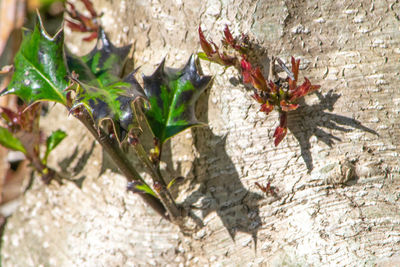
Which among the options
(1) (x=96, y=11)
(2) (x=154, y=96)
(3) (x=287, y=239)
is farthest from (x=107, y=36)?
(3) (x=287, y=239)

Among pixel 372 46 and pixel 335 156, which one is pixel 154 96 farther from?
pixel 372 46

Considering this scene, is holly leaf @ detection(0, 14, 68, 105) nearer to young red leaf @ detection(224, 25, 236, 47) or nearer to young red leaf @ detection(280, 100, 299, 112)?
young red leaf @ detection(224, 25, 236, 47)

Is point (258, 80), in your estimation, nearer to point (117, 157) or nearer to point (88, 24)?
point (117, 157)

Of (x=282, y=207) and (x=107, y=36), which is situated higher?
(x=107, y=36)

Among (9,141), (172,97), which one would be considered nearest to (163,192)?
(172,97)

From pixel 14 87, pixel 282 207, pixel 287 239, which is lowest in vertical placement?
pixel 287 239

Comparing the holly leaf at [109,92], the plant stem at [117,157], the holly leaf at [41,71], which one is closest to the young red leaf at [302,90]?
the holly leaf at [109,92]

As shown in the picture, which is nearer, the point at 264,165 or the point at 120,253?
the point at 264,165
